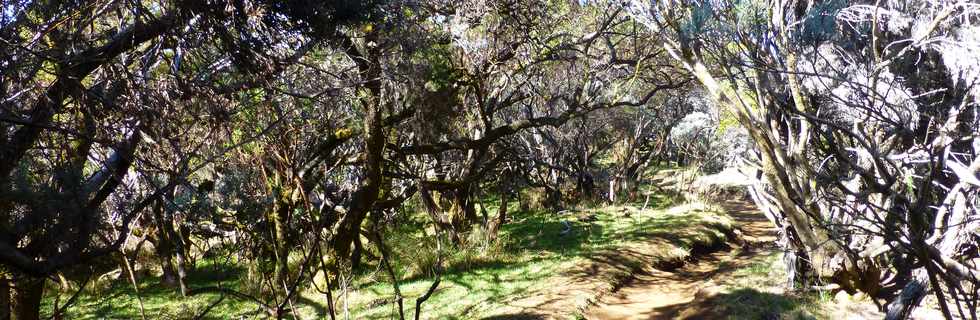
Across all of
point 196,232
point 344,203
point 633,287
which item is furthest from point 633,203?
point 196,232

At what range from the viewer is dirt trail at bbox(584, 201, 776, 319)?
8938 millimetres

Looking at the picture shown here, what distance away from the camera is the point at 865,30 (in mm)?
8266

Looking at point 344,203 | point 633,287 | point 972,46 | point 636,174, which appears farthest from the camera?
point 636,174

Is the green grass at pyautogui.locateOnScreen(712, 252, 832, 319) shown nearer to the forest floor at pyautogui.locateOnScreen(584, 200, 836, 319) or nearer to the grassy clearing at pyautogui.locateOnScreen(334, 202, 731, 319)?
the forest floor at pyautogui.locateOnScreen(584, 200, 836, 319)

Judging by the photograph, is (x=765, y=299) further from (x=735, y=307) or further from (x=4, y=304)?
(x=4, y=304)

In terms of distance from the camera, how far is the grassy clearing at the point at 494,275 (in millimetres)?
8836

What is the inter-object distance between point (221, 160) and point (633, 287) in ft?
20.9

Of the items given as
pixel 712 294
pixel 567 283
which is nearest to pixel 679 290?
pixel 712 294

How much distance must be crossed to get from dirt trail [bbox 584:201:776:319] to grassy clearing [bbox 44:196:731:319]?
28 centimetres

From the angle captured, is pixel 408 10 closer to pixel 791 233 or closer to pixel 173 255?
pixel 791 233

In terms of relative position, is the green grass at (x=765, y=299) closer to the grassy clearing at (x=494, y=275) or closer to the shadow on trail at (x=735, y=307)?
the shadow on trail at (x=735, y=307)

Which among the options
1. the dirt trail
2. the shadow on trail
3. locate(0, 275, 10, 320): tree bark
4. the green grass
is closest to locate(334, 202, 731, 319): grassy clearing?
the dirt trail

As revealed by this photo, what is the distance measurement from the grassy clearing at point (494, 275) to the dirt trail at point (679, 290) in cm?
28

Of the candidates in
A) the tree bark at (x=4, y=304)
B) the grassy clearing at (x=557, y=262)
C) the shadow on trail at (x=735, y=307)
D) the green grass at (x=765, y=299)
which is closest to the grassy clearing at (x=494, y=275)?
the grassy clearing at (x=557, y=262)
